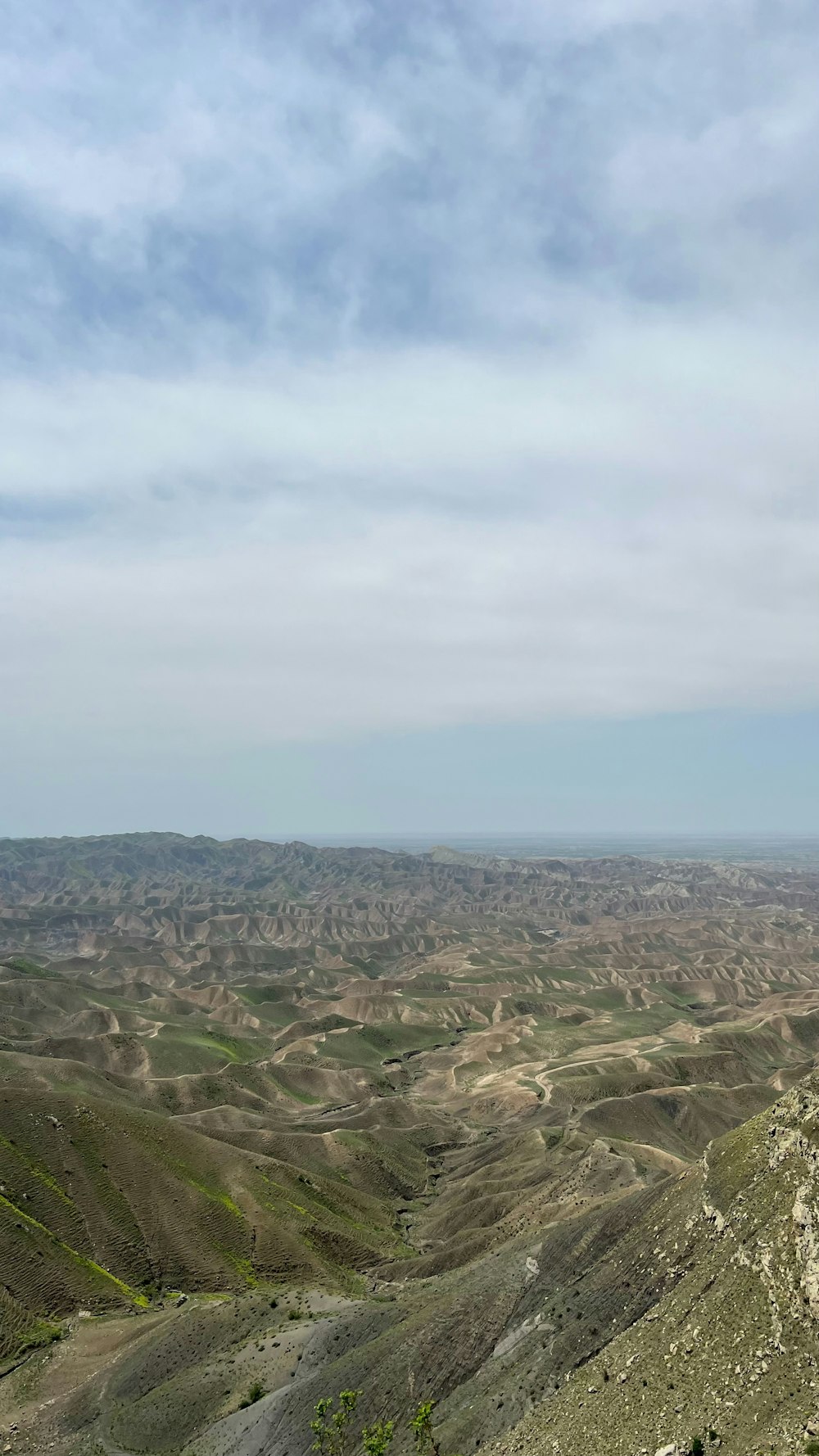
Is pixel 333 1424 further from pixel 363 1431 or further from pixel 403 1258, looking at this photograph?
pixel 403 1258

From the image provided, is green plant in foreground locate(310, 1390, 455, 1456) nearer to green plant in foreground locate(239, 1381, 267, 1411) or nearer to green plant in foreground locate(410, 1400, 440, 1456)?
green plant in foreground locate(410, 1400, 440, 1456)

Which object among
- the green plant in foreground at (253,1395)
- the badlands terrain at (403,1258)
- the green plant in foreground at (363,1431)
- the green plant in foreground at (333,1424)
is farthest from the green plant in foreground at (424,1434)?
the green plant in foreground at (253,1395)

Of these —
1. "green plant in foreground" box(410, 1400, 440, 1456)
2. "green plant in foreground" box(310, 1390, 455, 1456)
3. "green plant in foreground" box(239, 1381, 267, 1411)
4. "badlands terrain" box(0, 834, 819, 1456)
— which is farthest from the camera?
"green plant in foreground" box(239, 1381, 267, 1411)

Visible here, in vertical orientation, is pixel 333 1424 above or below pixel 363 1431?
below

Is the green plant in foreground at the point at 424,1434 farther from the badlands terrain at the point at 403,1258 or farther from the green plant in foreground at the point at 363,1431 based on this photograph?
the badlands terrain at the point at 403,1258

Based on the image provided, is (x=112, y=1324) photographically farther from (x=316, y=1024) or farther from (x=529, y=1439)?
(x=316, y=1024)

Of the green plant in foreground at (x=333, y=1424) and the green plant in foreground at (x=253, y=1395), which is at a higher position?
the green plant in foreground at (x=333, y=1424)

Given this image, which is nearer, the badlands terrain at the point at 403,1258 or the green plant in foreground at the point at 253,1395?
the badlands terrain at the point at 403,1258

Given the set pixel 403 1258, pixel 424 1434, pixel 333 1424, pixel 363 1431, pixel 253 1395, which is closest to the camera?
pixel 424 1434

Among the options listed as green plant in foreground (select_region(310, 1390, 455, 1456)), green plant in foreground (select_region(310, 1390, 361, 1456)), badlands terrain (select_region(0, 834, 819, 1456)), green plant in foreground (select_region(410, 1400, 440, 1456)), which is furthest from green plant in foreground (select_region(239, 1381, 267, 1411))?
green plant in foreground (select_region(410, 1400, 440, 1456))

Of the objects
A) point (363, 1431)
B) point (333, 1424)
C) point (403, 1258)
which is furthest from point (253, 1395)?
point (403, 1258)

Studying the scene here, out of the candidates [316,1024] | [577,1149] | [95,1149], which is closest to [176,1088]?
[95,1149]
